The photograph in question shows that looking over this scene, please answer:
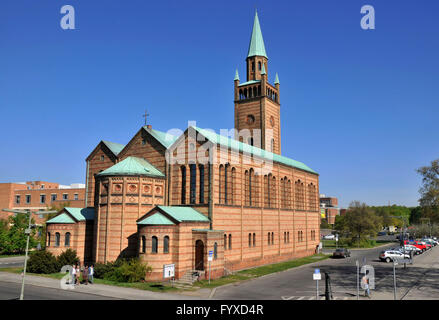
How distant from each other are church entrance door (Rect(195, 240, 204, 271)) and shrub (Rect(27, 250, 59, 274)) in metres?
13.9

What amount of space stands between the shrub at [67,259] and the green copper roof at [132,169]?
8.51 metres

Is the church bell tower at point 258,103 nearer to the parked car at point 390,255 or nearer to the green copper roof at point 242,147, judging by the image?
the green copper roof at point 242,147

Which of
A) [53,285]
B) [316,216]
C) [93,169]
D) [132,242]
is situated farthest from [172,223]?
[316,216]

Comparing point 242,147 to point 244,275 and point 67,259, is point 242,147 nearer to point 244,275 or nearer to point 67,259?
point 244,275

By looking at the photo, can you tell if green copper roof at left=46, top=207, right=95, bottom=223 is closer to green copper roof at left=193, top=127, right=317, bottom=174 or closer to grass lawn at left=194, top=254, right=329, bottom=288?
green copper roof at left=193, top=127, right=317, bottom=174

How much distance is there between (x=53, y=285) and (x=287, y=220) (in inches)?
1266

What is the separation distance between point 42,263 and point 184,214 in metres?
14.7

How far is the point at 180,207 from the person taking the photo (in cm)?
3525

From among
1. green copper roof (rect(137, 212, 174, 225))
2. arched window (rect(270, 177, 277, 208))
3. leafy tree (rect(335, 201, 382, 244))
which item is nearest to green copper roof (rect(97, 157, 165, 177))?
green copper roof (rect(137, 212, 174, 225))

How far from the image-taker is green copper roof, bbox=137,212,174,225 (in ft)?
102

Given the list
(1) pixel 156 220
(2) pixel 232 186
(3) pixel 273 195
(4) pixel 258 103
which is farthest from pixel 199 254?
(4) pixel 258 103

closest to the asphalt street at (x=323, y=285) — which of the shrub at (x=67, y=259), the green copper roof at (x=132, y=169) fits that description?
the green copper roof at (x=132, y=169)

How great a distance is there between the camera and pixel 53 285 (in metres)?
28.5

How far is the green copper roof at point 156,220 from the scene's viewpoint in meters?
31.2
